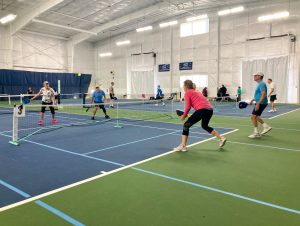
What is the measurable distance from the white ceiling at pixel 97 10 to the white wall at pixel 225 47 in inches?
73.6

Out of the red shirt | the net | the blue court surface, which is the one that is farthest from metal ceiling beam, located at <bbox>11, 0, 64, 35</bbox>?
the red shirt

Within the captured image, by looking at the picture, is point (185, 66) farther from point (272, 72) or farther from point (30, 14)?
point (30, 14)

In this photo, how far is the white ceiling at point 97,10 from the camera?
2647 centimetres

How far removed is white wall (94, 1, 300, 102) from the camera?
25.6m

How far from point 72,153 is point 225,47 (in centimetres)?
2571

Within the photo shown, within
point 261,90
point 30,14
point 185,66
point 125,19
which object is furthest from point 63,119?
point 185,66

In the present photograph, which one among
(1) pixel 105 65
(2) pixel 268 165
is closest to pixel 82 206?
(2) pixel 268 165

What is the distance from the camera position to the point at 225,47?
29.2 metres

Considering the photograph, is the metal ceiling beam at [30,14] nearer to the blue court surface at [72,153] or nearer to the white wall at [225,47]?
the white wall at [225,47]

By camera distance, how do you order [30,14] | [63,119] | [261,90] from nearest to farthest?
[261,90] → [63,119] → [30,14]

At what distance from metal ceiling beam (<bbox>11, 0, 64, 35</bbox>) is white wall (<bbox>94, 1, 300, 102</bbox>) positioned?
43.2 ft

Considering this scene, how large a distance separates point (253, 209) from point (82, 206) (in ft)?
→ 7.43

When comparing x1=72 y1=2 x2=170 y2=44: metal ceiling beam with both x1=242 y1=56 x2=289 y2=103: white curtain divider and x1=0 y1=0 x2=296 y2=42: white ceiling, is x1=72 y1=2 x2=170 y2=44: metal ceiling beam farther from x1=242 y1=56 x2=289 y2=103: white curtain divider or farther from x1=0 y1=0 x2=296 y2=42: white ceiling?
x1=242 y1=56 x2=289 y2=103: white curtain divider

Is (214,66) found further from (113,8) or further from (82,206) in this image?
(82,206)
